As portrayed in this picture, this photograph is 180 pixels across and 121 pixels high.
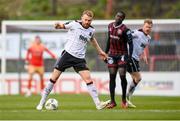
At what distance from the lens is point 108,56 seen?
2000 centimetres

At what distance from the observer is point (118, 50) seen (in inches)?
791

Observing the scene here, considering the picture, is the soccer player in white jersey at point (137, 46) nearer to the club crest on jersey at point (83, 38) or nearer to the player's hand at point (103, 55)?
the player's hand at point (103, 55)

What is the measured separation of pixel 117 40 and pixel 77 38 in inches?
59.1

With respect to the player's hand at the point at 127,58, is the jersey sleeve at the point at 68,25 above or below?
above

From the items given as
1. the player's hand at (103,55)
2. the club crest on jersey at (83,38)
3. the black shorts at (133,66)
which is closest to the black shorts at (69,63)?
the club crest on jersey at (83,38)

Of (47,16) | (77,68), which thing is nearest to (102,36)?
(47,16)

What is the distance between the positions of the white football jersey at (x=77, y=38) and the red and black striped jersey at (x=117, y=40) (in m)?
1.12

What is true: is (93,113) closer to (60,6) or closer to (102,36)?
(102,36)

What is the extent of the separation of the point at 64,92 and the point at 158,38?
449 cm

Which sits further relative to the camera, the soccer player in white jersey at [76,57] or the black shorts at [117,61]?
the black shorts at [117,61]

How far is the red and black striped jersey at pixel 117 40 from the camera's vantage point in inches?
785

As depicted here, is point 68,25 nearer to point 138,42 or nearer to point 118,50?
point 118,50

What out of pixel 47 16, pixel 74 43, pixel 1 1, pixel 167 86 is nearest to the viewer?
pixel 74 43

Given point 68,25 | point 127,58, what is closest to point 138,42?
point 127,58
